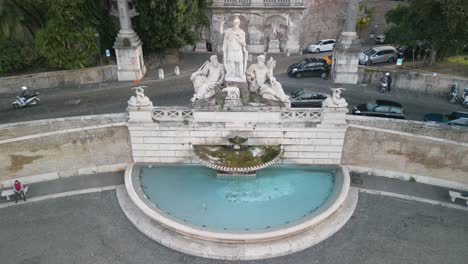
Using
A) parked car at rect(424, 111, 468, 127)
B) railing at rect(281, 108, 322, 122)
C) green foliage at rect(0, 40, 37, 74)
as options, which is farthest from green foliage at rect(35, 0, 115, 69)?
parked car at rect(424, 111, 468, 127)

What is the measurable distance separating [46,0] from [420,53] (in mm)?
26015

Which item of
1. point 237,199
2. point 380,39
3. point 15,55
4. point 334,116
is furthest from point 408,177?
point 15,55

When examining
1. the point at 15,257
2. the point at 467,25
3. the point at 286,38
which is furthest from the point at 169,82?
the point at 467,25

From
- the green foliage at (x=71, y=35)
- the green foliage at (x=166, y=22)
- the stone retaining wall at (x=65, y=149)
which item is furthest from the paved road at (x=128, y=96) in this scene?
the stone retaining wall at (x=65, y=149)

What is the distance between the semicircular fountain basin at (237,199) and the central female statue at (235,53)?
Result: 446cm

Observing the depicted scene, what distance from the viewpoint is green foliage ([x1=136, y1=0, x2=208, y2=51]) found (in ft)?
85.4

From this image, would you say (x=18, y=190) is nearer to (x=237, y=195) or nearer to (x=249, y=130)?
(x=237, y=195)

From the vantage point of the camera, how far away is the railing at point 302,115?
17.2m

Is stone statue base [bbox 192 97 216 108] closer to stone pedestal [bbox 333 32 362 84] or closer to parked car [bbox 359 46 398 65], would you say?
stone pedestal [bbox 333 32 362 84]

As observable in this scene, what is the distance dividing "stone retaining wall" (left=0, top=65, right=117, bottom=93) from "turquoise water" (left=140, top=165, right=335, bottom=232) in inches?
443

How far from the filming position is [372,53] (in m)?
29.2

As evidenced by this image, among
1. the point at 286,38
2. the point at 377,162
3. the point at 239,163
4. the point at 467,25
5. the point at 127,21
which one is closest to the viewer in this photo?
the point at 239,163

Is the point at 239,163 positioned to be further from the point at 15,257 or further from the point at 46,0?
the point at 46,0

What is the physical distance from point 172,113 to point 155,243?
5.69 m
